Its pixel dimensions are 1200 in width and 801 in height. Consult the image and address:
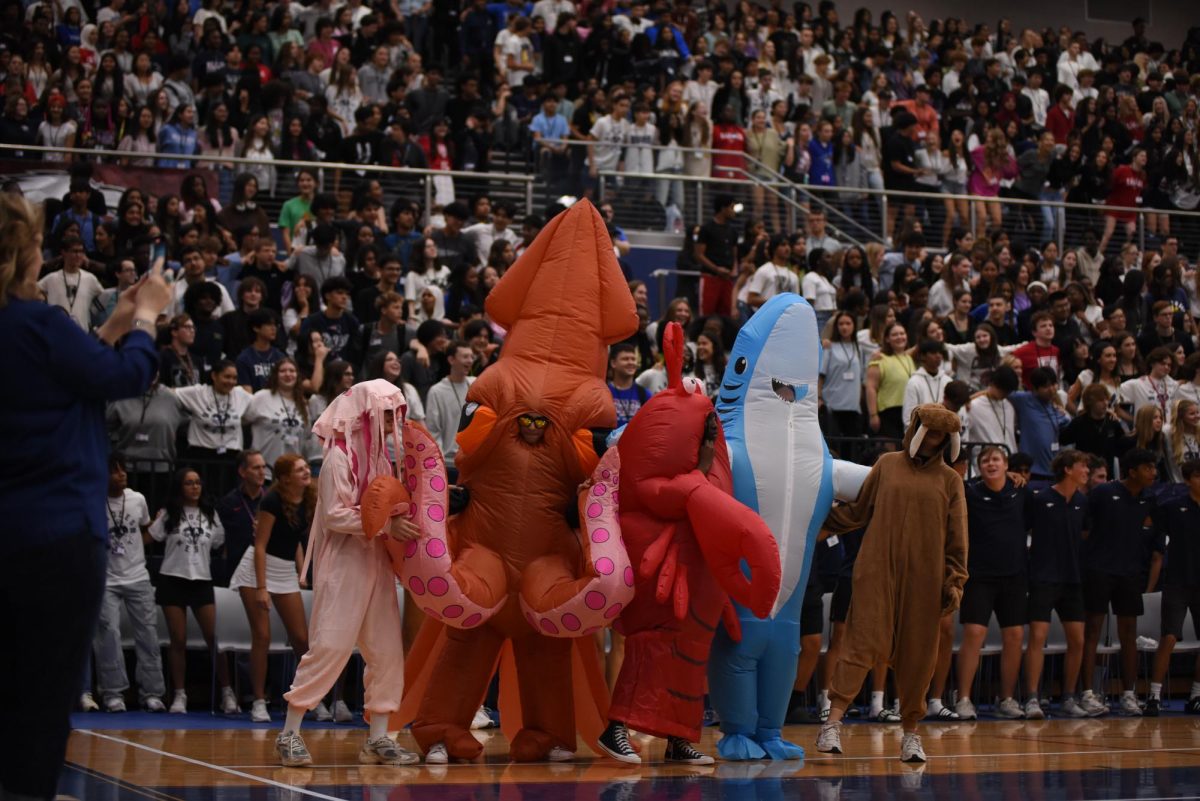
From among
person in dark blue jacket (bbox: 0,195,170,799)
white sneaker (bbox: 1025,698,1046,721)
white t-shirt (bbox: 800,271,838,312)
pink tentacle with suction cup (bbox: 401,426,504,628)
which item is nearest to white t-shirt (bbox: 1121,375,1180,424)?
white t-shirt (bbox: 800,271,838,312)

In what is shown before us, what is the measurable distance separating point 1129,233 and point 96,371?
1593 centimetres

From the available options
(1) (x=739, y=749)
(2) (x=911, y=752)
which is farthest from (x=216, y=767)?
(2) (x=911, y=752)

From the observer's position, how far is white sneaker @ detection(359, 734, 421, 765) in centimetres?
768

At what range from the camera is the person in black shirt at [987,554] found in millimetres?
10945

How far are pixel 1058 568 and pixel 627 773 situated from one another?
4.95 meters

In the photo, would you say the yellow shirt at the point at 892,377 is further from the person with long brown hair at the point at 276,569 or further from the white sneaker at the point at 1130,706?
the person with long brown hair at the point at 276,569

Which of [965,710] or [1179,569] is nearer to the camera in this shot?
[965,710]

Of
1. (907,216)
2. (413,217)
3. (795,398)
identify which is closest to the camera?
(795,398)

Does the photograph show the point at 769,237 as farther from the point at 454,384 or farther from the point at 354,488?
the point at 354,488

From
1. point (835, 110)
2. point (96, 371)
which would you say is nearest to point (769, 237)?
point (835, 110)

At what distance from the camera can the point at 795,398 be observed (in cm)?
835

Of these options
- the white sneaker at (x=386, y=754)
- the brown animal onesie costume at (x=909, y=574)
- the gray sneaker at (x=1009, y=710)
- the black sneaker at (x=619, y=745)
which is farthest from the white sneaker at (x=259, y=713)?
the gray sneaker at (x=1009, y=710)

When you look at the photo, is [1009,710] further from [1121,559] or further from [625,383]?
[625,383]

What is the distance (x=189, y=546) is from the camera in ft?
34.1
